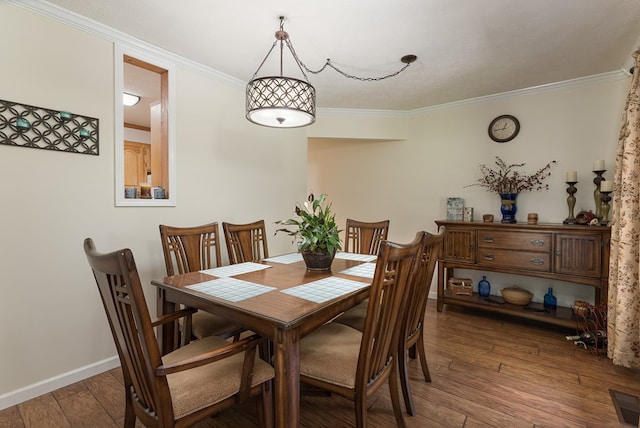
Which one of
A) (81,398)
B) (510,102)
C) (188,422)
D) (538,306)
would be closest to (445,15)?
(510,102)

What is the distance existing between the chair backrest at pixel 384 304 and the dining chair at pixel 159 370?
44 cm

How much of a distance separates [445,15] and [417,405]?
246 centimetres

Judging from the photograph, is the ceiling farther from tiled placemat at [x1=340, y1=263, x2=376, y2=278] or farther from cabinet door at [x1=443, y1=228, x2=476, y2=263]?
tiled placemat at [x1=340, y1=263, x2=376, y2=278]

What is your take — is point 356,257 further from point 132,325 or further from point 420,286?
point 132,325

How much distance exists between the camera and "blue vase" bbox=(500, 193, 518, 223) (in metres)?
3.28

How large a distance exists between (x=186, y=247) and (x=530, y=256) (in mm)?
3046

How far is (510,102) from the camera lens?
136 inches

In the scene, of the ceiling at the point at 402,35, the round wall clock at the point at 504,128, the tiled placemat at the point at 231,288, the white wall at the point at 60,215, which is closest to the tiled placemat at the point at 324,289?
the tiled placemat at the point at 231,288

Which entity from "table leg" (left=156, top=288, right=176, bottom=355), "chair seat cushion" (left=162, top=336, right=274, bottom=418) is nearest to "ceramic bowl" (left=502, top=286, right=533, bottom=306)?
"chair seat cushion" (left=162, top=336, right=274, bottom=418)

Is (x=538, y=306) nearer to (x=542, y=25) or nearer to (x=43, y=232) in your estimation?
(x=542, y=25)

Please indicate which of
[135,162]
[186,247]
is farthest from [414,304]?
[135,162]

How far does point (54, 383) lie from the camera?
2023 mm

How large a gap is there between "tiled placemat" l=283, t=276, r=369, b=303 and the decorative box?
2.13m

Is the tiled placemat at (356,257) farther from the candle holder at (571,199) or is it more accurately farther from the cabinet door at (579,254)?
the candle holder at (571,199)
